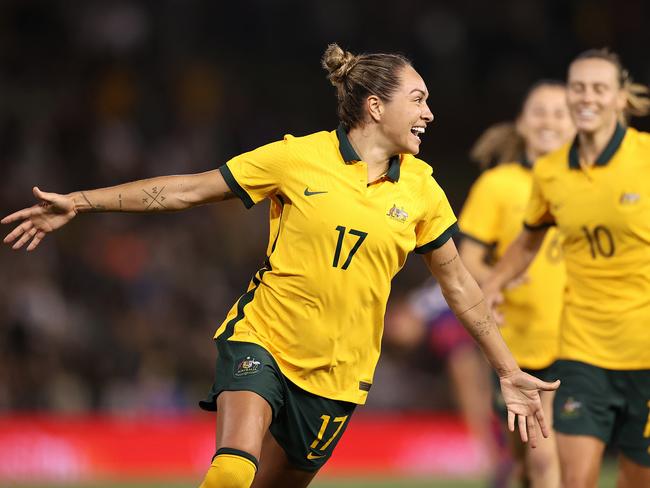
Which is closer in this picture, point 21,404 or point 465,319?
point 465,319

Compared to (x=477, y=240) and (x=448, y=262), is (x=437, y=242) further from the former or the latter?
(x=477, y=240)

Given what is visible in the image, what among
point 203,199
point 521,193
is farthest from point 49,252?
point 203,199

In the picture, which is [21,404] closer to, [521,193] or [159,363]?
[159,363]

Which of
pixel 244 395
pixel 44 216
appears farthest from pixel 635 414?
pixel 44 216

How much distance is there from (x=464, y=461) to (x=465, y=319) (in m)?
7.59

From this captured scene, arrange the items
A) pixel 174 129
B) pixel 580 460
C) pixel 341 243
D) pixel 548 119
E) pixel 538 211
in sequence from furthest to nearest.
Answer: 1. pixel 174 129
2. pixel 548 119
3. pixel 538 211
4. pixel 580 460
5. pixel 341 243

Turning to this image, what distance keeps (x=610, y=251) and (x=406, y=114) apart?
149 centimetres

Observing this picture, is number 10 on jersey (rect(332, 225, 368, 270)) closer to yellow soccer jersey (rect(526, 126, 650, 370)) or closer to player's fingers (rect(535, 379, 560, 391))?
player's fingers (rect(535, 379, 560, 391))

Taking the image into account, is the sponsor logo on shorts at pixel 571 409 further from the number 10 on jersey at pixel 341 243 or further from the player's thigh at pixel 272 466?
the number 10 on jersey at pixel 341 243

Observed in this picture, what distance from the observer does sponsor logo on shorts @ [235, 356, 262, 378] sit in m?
5.08

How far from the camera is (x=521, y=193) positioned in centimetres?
768

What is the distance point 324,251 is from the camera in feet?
16.9

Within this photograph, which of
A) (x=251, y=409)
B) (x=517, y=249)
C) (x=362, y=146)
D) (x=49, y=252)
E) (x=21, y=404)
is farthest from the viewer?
(x=49, y=252)

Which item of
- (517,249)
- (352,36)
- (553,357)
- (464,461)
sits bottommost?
(464,461)
